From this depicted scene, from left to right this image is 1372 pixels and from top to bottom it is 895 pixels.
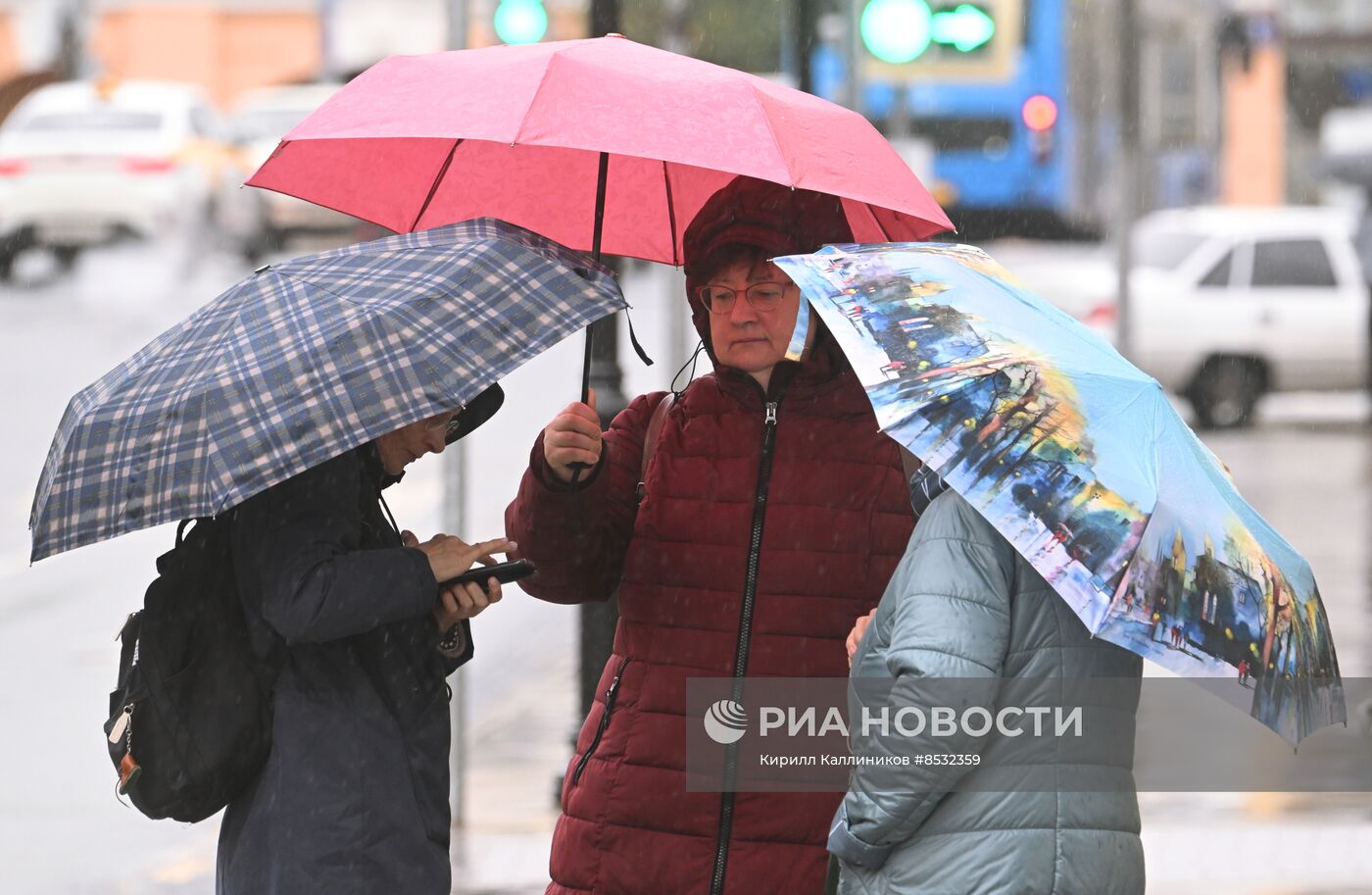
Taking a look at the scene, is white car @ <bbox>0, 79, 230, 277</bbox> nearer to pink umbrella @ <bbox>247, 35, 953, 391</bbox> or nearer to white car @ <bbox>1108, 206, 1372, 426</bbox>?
white car @ <bbox>1108, 206, 1372, 426</bbox>

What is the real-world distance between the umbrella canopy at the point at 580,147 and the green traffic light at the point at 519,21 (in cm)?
434

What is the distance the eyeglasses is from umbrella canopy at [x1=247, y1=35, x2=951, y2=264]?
222 millimetres

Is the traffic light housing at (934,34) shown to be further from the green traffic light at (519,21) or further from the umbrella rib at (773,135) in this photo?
the umbrella rib at (773,135)

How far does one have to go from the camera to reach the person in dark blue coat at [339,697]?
3393 millimetres

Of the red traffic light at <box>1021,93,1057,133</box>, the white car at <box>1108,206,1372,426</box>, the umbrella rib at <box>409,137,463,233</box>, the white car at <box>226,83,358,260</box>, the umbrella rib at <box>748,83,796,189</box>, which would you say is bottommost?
the white car at <box>1108,206,1372,426</box>

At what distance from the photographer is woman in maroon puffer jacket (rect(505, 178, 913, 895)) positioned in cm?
380

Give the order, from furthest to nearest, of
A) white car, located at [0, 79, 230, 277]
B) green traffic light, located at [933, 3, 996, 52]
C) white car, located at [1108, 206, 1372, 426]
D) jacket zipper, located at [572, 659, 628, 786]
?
white car, located at [0, 79, 230, 277] → white car, located at [1108, 206, 1372, 426] → green traffic light, located at [933, 3, 996, 52] → jacket zipper, located at [572, 659, 628, 786]

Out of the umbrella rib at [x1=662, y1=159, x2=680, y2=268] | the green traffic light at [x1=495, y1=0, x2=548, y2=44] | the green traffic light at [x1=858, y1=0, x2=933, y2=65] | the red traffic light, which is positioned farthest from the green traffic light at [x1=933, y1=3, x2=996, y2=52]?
the red traffic light

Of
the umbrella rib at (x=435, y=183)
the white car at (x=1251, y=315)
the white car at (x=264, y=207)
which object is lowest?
the white car at (x=1251, y=315)

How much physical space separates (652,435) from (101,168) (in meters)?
20.4

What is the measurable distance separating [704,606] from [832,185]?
2.58ft

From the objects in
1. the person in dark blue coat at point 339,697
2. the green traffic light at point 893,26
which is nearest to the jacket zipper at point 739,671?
the person in dark blue coat at point 339,697

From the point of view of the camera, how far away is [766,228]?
3863 millimetres

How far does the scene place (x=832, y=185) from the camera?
3789 mm
